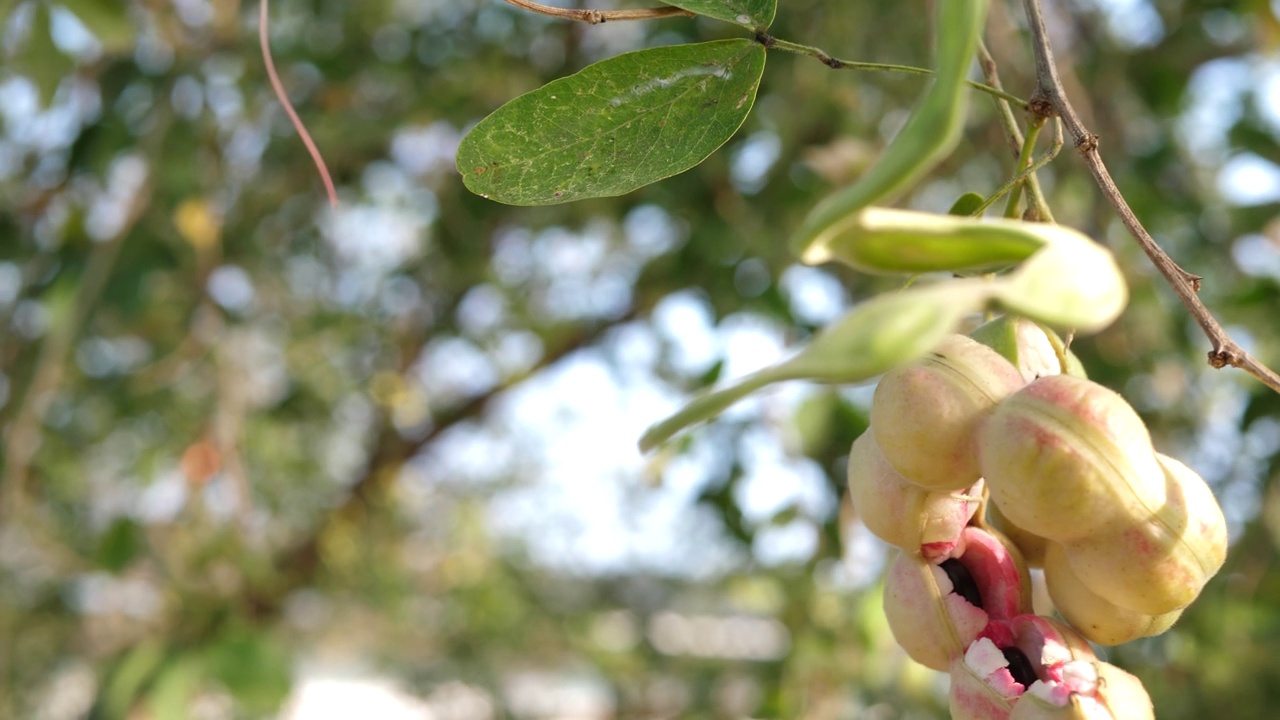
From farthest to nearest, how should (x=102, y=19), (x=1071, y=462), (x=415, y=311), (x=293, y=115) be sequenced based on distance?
(x=415, y=311), (x=102, y=19), (x=293, y=115), (x=1071, y=462)

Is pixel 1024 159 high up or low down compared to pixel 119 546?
up

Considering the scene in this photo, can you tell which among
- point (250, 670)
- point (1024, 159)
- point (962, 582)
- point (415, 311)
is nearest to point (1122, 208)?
point (1024, 159)

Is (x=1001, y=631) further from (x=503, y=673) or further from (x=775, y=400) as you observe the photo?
(x=503, y=673)

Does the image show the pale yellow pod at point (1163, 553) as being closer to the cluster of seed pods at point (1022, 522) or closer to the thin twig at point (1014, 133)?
the cluster of seed pods at point (1022, 522)

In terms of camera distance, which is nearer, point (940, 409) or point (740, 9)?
point (940, 409)

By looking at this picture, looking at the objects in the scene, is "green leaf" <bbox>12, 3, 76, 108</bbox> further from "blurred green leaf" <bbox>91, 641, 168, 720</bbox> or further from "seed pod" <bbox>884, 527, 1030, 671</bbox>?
"seed pod" <bbox>884, 527, 1030, 671</bbox>

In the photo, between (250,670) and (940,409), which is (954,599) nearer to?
(940,409)
